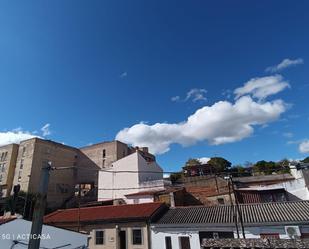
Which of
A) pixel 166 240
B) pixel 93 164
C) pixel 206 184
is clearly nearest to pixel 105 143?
pixel 93 164

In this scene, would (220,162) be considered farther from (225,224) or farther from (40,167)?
(40,167)

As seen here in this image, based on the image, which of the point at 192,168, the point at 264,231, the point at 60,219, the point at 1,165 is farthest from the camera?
the point at 1,165

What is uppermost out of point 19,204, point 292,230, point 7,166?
point 7,166

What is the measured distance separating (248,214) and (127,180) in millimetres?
27171

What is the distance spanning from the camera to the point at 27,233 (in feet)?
40.9

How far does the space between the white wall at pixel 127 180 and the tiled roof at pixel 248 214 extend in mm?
17607

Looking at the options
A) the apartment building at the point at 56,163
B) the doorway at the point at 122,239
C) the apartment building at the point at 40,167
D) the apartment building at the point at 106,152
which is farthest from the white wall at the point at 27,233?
the apartment building at the point at 106,152

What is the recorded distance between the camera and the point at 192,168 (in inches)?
2126

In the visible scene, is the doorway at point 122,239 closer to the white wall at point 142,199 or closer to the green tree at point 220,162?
the white wall at point 142,199

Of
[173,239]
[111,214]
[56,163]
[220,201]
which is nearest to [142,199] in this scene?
[111,214]

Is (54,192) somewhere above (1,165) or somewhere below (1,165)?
below

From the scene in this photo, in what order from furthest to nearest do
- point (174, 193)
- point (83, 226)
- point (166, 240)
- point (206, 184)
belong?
point (206, 184)
point (174, 193)
point (83, 226)
point (166, 240)

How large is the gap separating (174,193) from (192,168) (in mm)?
24938

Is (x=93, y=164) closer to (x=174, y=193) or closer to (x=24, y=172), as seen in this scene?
(x=24, y=172)
